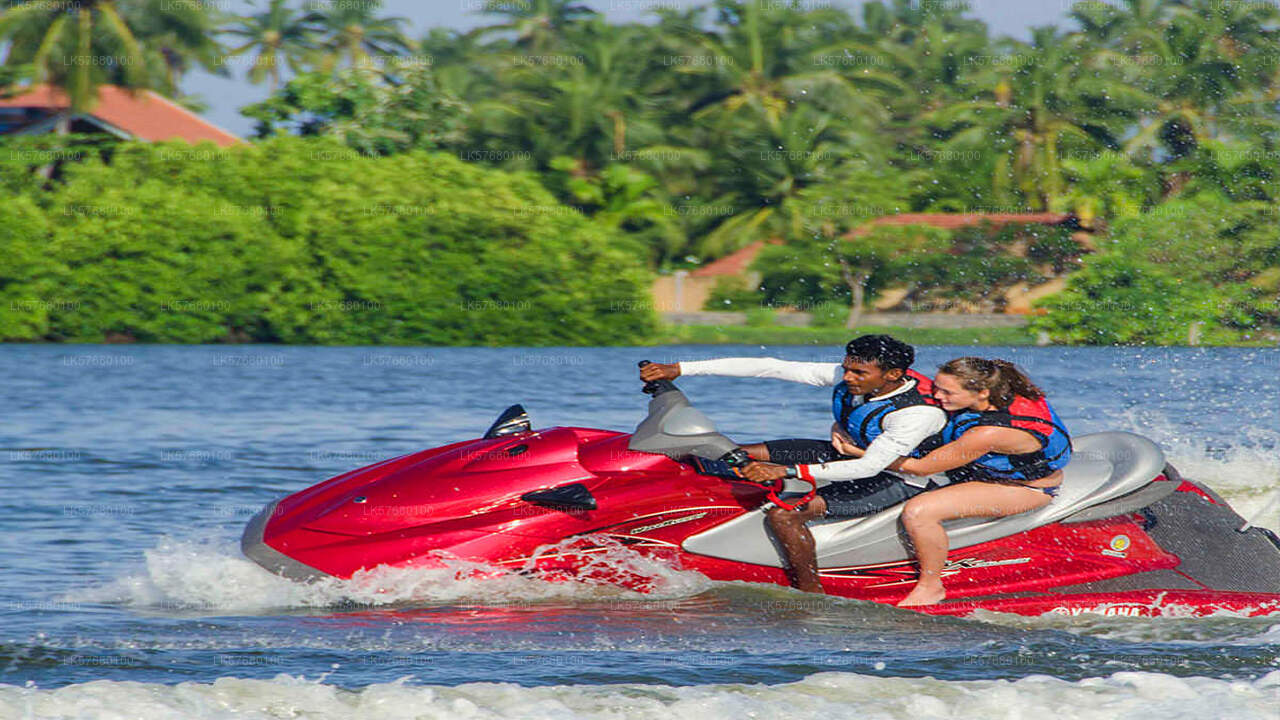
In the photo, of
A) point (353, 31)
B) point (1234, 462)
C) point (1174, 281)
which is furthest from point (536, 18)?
point (1234, 462)

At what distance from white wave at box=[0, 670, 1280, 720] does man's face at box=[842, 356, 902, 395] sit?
3.88ft

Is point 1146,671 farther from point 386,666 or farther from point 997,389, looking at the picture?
point 386,666

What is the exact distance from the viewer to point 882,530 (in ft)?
20.1

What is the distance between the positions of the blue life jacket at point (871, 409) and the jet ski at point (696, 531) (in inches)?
12.0

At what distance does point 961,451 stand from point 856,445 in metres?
0.42

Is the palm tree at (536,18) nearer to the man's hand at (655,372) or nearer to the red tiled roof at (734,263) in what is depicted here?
the red tiled roof at (734,263)

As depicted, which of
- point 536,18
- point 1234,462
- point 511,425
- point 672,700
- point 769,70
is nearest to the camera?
point 672,700

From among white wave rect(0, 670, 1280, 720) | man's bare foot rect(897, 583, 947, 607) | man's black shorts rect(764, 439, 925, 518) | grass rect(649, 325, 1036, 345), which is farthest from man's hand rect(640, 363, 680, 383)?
grass rect(649, 325, 1036, 345)

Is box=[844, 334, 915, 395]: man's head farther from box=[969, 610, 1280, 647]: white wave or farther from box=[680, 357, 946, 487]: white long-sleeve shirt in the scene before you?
box=[969, 610, 1280, 647]: white wave

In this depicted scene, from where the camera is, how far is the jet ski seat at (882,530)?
6074mm

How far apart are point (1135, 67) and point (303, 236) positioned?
22.0 meters

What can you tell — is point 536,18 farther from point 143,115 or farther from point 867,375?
point 867,375

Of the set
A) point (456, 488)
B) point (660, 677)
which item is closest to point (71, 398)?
point (456, 488)

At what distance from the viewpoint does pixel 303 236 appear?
3161cm
